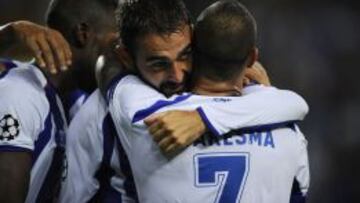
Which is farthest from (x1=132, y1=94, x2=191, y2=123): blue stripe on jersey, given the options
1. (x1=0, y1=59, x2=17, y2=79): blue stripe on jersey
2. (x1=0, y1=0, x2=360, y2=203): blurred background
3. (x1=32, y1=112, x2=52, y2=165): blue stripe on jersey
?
(x1=0, y1=0, x2=360, y2=203): blurred background

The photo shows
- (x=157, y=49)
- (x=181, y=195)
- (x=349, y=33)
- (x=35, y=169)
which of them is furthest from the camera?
(x=349, y=33)

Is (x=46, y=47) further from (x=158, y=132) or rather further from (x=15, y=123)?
(x=158, y=132)

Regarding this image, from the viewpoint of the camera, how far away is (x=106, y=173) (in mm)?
1904

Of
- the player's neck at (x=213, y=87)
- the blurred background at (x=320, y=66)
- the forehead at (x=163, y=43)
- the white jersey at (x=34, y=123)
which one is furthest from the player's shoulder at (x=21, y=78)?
the blurred background at (x=320, y=66)

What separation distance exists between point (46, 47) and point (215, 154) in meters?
0.53

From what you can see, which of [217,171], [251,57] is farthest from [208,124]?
[251,57]

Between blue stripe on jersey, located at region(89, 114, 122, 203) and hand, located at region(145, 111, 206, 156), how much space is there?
0.20m

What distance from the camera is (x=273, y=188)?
1.74 metres

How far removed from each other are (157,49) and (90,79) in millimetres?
542

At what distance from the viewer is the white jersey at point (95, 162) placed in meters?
1.85

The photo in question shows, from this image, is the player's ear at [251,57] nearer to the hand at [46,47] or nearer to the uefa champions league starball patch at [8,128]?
the hand at [46,47]

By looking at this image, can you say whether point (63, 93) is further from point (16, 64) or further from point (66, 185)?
point (66, 185)

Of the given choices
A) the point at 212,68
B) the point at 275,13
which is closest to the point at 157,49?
the point at 212,68

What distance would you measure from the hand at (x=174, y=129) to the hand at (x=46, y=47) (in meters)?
0.31
